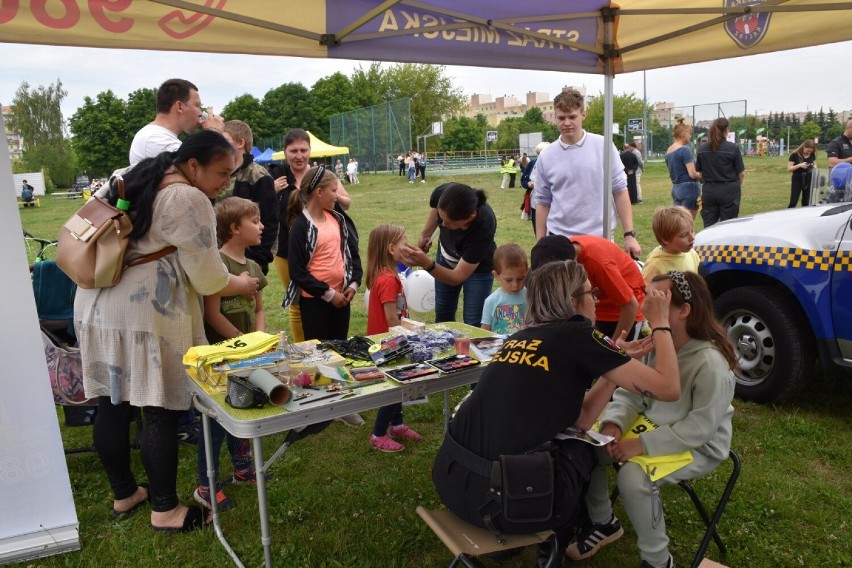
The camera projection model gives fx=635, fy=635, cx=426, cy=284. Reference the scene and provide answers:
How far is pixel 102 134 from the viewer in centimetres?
5066

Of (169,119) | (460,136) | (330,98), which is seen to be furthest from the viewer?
(460,136)

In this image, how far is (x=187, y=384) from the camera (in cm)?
278

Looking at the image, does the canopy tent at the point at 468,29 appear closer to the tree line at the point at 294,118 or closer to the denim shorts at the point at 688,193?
the denim shorts at the point at 688,193

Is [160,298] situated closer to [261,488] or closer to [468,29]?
[261,488]

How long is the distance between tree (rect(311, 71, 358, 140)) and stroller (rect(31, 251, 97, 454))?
54.5m

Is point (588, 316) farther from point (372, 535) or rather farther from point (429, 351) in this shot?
point (372, 535)

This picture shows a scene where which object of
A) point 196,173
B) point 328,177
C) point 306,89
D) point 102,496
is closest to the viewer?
point 196,173

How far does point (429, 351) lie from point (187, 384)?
3.53 feet

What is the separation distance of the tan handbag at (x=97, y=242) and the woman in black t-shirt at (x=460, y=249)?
4.87ft

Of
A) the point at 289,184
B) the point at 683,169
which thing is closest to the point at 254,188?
the point at 289,184

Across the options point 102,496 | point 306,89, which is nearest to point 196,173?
point 102,496

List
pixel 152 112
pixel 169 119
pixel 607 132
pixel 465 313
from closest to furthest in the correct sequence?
pixel 169 119 → pixel 607 132 → pixel 465 313 → pixel 152 112

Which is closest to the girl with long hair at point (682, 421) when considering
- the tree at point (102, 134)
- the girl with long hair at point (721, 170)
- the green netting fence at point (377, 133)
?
the girl with long hair at point (721, 170)

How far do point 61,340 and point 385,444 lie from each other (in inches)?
78.5
